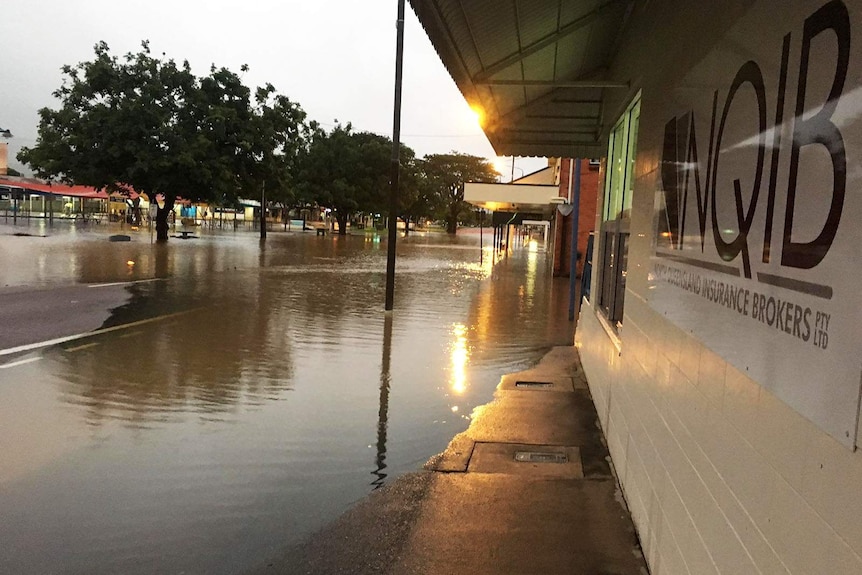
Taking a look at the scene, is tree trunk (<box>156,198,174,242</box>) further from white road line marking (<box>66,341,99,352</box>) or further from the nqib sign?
the nqib sign

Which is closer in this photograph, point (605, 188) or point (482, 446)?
point (482, 446)

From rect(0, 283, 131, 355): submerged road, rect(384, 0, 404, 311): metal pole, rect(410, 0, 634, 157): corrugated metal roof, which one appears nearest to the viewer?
rect(410, 0, 634, 157): corrugated metal roof

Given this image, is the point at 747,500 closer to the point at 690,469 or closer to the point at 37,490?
the point at 690,469

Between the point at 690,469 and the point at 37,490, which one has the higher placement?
the point at 690,469

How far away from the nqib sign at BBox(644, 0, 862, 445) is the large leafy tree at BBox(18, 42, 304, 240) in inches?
1120

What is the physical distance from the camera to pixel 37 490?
14.6ft

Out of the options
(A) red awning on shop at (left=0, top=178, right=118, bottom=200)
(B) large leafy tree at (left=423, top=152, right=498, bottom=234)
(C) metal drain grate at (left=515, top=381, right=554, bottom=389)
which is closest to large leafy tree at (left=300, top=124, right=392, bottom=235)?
(A) red awning on shop at (left=0, top=178, right=118, bottom=200)

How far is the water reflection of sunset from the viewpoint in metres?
7.55

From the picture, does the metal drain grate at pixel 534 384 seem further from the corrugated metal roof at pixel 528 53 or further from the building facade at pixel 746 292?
the corrugated metal roof at pixel 528 53

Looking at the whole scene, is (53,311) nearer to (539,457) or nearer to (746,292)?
(539,457)

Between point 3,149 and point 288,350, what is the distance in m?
74.0

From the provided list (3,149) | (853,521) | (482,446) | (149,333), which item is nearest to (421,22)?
(482,446)

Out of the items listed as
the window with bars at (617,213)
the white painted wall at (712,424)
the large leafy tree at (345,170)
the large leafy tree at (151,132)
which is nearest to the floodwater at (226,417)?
the window with bars at (617,213)

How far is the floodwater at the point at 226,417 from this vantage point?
396 cm
